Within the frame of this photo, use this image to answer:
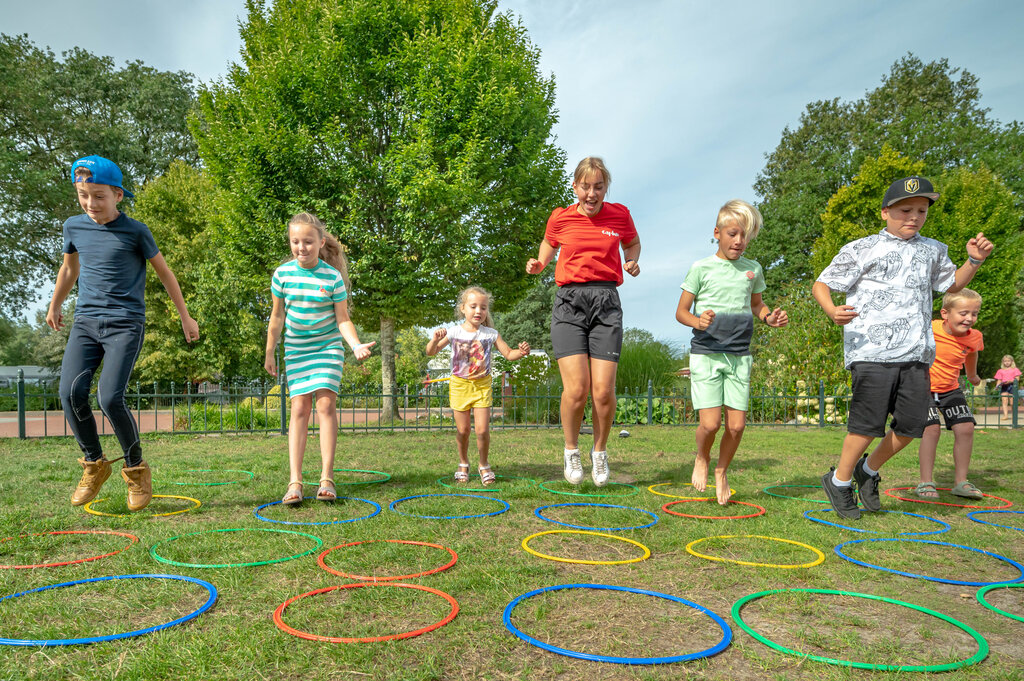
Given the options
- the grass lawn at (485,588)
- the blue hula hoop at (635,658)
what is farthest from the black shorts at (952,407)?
the blue hula hoop at (635,658)

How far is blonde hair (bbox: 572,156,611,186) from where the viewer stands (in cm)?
493

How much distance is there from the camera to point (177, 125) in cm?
3042

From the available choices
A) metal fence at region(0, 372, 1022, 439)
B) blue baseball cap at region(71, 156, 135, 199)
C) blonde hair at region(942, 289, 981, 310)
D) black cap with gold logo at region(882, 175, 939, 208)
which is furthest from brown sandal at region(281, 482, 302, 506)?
metal fence at region(0, 372, 1022, 439)

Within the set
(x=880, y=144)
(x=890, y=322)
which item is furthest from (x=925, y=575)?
(x=880, y=144)

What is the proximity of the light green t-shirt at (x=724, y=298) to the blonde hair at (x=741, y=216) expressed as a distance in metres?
0.25

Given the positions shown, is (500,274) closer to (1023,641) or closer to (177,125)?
(1023,641)

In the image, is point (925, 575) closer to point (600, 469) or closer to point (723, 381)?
point (723, 381)

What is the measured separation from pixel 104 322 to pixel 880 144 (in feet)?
124

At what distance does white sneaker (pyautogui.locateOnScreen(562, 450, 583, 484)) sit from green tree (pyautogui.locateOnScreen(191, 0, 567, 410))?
988cm

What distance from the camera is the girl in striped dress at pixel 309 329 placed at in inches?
178

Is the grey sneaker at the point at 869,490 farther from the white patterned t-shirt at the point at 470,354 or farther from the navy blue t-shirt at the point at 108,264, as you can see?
the navy blue t-shirt at the point at 108,264

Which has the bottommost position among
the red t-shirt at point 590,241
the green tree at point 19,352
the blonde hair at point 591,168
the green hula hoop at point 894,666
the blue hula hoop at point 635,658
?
the green hula hoop at point 894,666

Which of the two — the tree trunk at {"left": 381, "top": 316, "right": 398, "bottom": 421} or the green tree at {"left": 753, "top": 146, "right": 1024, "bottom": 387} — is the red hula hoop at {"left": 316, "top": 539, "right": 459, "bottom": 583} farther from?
the green tree at {"left": 753, "top": 146, "right": 1024, "bottom": 387}

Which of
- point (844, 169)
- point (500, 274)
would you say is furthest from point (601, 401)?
point (844, 169)
